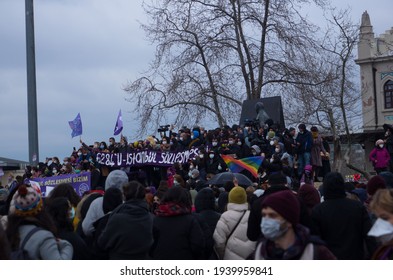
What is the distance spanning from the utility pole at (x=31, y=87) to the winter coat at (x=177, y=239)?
37.5 feet

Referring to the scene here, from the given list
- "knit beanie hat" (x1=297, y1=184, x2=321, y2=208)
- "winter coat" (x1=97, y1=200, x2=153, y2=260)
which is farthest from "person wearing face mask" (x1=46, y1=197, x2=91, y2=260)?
"knit beanie hat" (x1=297, y1=184, x2=321, y2=208)

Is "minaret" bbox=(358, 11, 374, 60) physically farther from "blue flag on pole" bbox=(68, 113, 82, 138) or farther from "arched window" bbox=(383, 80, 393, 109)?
"blue flag on pole" bbox=(68, 113, 82, 138)

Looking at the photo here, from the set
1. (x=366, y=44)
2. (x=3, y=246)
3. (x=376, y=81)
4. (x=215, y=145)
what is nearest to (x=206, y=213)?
(x=3, y=246)

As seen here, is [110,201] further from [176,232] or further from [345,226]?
[345,226]

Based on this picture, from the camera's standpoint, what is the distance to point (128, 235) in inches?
273

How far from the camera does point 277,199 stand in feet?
16.5

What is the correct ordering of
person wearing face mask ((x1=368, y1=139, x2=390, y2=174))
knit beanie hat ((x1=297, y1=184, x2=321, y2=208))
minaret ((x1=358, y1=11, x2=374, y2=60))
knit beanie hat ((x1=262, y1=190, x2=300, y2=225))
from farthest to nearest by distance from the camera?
minaret ((x1=358, y1=11, x2=374, y2=60))
person wearing face mask ((x1=368, y1=139, x2=390, y2=174))
knit beanie hat ((x1=297, y1=184, x2=321, y2=208))
knit beanie hat ((x1=262, y1=190, x2=300, y2=225))

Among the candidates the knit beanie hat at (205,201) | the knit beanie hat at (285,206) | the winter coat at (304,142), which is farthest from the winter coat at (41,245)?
the winter coat at (304,142)

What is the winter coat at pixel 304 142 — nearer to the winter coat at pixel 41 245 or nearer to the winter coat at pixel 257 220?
the winter coat at pixel 257 220

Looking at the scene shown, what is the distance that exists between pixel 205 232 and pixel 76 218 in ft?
5.28

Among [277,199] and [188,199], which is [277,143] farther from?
[277,199]

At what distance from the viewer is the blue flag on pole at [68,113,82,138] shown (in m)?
23.3

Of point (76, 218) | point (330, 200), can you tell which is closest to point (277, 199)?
point (330, 200)

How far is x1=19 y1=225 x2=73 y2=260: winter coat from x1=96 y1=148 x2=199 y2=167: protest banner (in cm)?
1484
